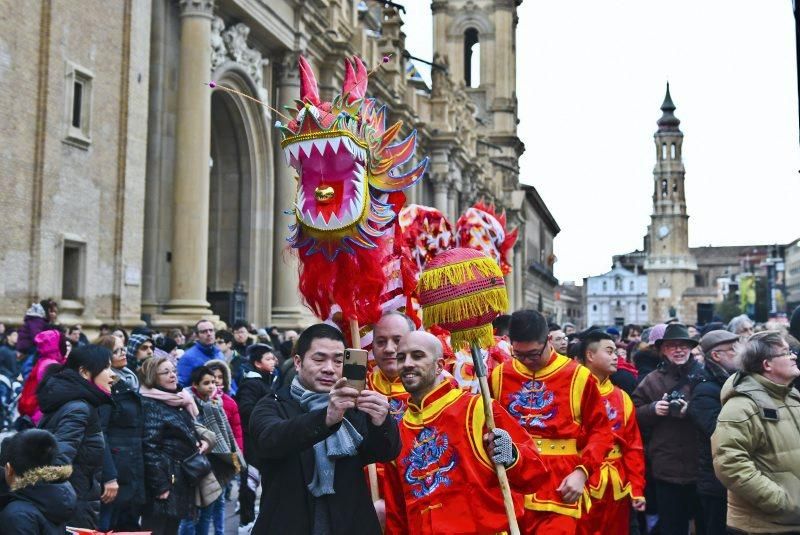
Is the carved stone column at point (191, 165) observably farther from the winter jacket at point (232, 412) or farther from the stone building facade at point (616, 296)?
the stone building facade at point (616, 296)

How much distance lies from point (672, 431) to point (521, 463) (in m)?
3.32

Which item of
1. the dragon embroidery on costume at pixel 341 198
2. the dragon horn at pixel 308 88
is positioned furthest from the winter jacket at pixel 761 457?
the dragon horn at pixel 308 88

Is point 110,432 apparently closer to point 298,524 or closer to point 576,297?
point 298,524

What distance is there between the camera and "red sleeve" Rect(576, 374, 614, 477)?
20.5 ft

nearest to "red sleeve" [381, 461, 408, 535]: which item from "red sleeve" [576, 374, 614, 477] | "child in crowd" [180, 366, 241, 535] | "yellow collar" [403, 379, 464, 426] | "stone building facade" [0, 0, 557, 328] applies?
"yellow collar" [403, 379, 464, 426]

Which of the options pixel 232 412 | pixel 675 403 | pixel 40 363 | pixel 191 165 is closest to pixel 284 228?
pixel 191 165

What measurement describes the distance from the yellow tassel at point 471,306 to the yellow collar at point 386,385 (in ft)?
1.78

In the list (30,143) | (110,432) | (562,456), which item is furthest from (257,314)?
(562,456)

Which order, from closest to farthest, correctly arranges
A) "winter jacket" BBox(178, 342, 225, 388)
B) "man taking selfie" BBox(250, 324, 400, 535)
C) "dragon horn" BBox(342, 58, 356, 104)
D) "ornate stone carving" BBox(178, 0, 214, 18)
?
1. "man taking selfie" BBox(250, 324, 400, 535)
2. "dragon horn" BBox(342, 58, 356, 104)
3. "winter jacket" BBox(178, 342, 225, 388)
4. "ornate stone carving" BBox(178, 0, 214, 18)

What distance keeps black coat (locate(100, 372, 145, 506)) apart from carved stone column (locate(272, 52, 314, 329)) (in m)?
15.3

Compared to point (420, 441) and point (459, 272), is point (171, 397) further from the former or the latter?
point (420, 441)

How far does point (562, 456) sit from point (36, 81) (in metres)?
11.1

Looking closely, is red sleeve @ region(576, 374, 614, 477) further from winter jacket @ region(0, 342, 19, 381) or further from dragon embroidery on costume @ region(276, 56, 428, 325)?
winter jacket @ region(0, 342, 19, 381)

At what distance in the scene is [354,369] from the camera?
13.7 ft
